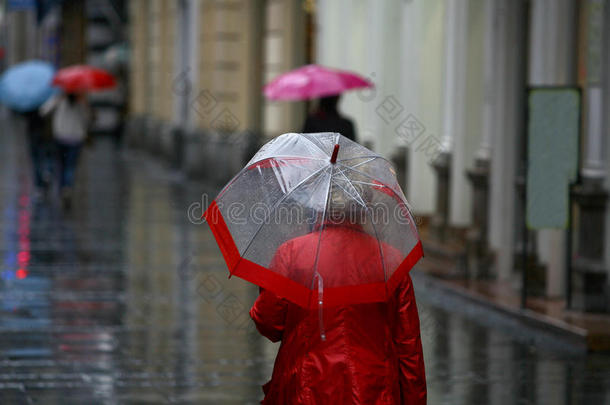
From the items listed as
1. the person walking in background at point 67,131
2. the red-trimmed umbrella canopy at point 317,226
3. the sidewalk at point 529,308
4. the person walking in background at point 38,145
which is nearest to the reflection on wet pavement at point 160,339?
the sidewalk at point 529,308

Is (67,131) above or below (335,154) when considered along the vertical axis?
below

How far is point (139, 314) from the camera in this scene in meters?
10.4

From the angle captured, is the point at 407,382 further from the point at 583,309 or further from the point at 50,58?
the point at 50,58

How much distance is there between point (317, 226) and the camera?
4.54 metres

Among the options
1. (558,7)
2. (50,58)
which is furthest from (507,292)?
(50,58)

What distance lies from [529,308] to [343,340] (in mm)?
5897

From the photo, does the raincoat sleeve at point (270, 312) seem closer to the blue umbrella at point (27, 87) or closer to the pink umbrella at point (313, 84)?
the pink umbrella at point (313, 84)

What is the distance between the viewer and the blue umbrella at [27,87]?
66.3 feet

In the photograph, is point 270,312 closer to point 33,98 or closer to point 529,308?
point 529,308

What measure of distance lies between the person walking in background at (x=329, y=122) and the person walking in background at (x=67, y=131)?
9.12m

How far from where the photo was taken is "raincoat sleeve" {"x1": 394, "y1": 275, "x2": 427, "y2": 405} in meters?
4.71

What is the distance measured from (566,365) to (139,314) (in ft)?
11.6

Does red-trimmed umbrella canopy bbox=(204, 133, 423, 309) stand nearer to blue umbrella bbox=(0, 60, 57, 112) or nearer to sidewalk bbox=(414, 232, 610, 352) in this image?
sidewalk bbox=(414, 232, 610, 352)

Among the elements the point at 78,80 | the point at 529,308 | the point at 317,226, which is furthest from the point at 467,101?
the point at 317,226
